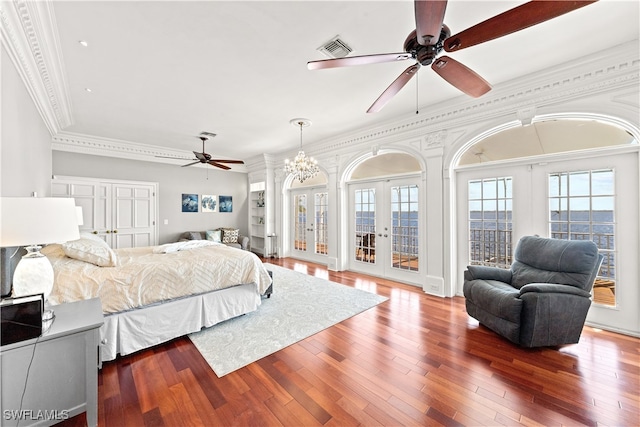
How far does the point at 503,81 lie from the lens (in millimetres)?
3299

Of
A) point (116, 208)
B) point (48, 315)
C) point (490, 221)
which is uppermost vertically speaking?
point (116, 208)

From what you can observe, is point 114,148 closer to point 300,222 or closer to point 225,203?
point 225,203

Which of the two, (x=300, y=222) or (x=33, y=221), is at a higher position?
(x=33, y=221)

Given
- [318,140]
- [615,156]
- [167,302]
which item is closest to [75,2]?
[167,302]

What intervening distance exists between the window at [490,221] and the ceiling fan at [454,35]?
1.99 meters

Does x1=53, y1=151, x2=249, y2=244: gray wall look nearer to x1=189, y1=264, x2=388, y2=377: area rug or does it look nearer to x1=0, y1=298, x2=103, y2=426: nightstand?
x1=189, y1=264, x2=388, y2=377: area rug

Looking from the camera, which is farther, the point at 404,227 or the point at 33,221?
the point at 404,227

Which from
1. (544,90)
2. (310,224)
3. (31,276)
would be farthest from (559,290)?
(310,224)

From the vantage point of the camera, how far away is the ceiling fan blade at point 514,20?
1.33 meters

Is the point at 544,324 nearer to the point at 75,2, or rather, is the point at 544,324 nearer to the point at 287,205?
the point at 75,2

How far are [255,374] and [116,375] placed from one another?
1.16 meters

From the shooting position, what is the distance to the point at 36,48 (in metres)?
2.38

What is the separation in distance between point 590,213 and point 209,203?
7.66 m

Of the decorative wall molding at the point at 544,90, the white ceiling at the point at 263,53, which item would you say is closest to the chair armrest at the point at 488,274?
the decorative wall molding at the point at 544,90
